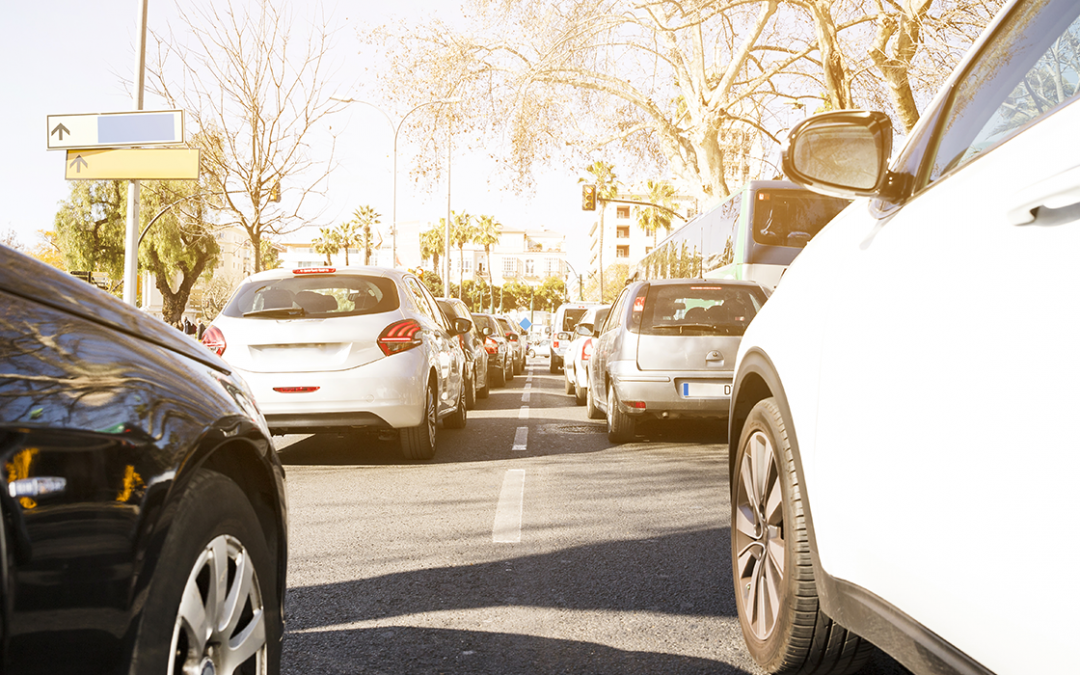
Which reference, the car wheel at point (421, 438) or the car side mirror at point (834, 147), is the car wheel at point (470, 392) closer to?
the car wheel at point (421, 438)

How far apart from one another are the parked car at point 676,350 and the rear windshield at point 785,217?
830 cm

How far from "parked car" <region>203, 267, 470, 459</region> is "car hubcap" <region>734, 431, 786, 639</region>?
444cm

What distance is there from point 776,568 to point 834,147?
1.26m

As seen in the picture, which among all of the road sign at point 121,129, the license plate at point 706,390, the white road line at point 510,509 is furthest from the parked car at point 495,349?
the white road line at point 510,509

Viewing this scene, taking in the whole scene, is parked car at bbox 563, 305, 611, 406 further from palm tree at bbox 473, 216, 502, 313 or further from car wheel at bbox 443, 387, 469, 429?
palm tree at bbox 473, 216, 502, 313

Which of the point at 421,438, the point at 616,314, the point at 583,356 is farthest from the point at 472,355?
the point at 421,438

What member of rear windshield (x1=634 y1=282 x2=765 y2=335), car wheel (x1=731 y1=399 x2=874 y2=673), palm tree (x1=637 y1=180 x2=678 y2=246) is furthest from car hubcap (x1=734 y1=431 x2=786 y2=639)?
palm tree (x1=637 y1=180 x2=678 y2=246)

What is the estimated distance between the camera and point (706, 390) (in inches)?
338

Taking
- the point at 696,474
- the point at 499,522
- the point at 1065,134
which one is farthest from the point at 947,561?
the point at 696,474

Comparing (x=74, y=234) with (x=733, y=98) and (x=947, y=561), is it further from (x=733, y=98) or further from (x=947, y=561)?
(x=947, y=561)

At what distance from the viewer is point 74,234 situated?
50.1 meters

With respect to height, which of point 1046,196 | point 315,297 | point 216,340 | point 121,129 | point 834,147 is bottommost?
point 216,340

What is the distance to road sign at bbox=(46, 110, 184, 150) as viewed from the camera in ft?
38.6

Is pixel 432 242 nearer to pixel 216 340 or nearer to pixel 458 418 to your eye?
pixel 458 418
